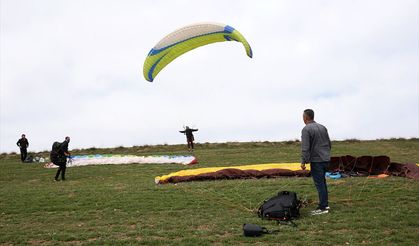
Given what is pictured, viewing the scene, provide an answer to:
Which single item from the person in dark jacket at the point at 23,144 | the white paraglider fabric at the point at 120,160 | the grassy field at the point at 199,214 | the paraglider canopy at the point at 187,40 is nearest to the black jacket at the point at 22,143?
the person in dark jacket at the point at 23,144

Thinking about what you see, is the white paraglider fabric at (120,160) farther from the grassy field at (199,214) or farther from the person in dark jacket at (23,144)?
the grassy field at (199,214)

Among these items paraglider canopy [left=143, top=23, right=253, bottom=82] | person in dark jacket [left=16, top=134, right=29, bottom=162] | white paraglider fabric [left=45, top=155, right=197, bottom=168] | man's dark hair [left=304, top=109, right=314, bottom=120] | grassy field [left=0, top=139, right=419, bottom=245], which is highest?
paraglider canopy [left=143, top=23, right=253, bottom=82]

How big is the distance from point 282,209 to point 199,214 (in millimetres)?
2018

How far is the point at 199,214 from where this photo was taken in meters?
9.71

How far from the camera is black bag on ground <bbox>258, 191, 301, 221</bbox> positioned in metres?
8.60

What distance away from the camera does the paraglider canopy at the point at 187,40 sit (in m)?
15.8

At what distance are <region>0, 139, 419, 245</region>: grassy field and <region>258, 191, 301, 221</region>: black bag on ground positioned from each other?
187mm

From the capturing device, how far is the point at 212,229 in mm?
8242

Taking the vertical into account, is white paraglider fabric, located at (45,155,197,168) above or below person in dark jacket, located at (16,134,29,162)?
below

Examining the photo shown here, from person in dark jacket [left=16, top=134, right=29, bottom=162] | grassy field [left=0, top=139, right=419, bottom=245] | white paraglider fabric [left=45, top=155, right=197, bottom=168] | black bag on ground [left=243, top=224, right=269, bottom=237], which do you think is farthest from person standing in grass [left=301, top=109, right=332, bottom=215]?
person in dark jacket [left=16, top=134, right=29, bottom=162]

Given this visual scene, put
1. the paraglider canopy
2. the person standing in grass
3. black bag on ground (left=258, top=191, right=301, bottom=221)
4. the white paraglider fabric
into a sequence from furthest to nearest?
the white paraglider fabric
the paraglider canopy
the person standing in grass
black bag on ground (left=258, top=191, right=301, bottom=221)

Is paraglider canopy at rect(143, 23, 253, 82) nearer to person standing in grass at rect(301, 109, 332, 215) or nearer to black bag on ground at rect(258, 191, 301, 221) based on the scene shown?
person standing in grass at rect(301, 109, 332, 215)

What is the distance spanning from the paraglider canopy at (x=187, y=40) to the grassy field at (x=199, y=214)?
4.81 m

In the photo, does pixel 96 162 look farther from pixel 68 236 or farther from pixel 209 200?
pixel 68 236
